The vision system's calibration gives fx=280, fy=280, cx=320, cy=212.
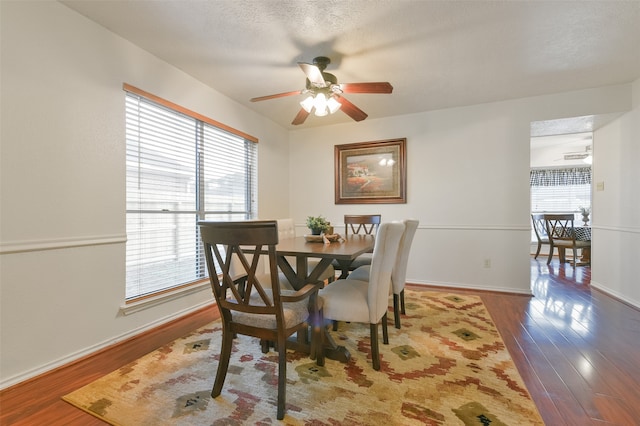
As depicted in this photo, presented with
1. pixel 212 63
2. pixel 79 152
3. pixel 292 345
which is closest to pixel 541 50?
pixel 212 63

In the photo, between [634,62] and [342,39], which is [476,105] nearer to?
[634,62]

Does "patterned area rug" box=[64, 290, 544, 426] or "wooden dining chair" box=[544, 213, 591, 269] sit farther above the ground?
"wooden dining chair" box=[544, 213, 591, 269]

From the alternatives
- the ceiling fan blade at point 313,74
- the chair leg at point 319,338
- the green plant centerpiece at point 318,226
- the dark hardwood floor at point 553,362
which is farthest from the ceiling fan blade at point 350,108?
the dark hardwood floor at point 553,362

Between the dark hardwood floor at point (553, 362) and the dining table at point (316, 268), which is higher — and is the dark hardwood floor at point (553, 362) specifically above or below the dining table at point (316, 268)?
below

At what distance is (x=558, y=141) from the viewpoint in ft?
18.1

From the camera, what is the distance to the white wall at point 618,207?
303 cm

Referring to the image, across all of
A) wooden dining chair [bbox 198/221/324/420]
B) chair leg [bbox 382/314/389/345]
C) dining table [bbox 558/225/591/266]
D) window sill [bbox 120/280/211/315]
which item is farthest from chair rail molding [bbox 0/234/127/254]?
dining table [bbox 558/225/591/266]

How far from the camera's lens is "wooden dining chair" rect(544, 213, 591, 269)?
470 centimetres

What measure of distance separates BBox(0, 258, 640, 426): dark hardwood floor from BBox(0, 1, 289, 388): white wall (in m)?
0.20

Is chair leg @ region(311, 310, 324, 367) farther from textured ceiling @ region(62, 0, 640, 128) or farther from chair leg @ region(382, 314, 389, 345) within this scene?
textured ceiling @ region(62, 0, 640, 128)

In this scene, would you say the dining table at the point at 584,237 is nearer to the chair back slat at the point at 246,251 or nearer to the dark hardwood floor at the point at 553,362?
the dark hardwood floor at the point at 553,362

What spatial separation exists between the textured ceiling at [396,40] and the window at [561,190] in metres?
4.17

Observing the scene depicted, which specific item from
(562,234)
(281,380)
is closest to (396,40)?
(281,380)

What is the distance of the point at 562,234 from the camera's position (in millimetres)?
5113
